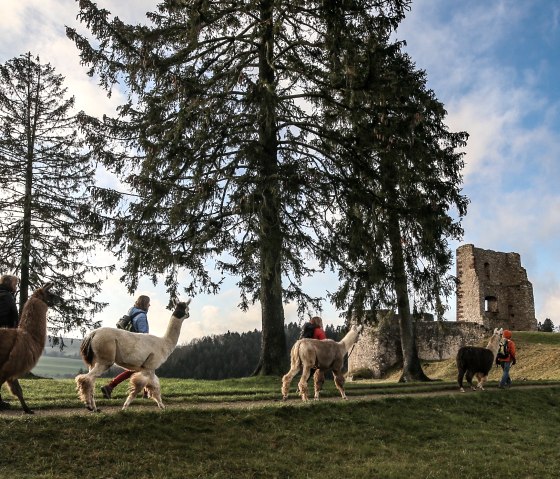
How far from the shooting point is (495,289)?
43.0 m

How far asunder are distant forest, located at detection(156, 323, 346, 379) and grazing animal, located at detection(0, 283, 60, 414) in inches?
2059

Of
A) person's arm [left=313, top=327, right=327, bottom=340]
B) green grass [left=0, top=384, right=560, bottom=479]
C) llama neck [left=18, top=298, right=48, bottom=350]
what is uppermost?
llama neck [left=18, top=298, right=48, bottom=350]

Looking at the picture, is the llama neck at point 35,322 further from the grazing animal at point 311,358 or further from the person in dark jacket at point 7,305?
the grazing animal at point 311,358

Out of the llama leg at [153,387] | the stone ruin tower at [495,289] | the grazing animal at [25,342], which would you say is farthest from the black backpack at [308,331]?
the stone ruin tower at [495,289]

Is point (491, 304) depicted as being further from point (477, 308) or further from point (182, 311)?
point (182, 311)

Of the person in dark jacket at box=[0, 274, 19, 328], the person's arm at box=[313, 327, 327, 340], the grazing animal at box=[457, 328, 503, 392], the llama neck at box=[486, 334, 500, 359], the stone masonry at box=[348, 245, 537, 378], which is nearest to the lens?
the person in dark jacket at box=[0, 274, 19, 328]

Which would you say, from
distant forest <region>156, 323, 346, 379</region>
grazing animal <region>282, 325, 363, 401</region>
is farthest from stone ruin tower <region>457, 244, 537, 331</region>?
grazing animal <region>282, 325, 363, 401</region>

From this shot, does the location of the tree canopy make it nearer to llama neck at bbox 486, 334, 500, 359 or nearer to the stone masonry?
llama neck at bbox 486, 334, 500, 359

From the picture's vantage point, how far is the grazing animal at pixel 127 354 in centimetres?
880

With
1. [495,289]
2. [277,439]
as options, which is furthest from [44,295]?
[495,289]

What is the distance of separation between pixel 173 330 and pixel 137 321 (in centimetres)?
102

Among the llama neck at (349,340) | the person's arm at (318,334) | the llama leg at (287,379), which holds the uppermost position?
the person's arm at (318,334)

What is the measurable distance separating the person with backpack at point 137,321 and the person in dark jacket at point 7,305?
5.74 feet

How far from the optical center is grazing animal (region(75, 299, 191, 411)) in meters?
8.80
